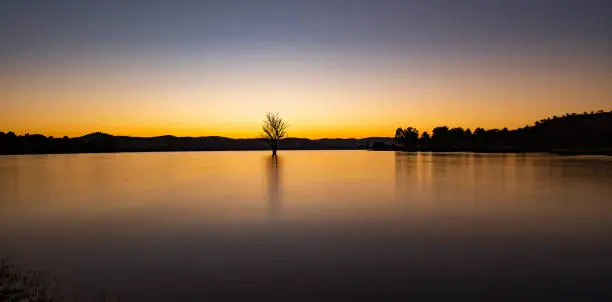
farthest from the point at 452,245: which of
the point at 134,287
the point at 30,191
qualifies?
the point at 30,191

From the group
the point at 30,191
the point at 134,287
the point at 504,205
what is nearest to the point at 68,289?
the point at 134,287

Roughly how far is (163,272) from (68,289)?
1871 millimetres

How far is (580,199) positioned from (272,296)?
→ 20508 millimetres

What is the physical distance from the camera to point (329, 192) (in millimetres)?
25312

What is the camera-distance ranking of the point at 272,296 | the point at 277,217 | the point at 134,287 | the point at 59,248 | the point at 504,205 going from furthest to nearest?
the point at 504,205 < the point at 277,217 < the point at 59,248 < the point at 134,287 < the point at 272,296

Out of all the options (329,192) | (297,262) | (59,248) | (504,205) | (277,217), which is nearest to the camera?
(297,262)

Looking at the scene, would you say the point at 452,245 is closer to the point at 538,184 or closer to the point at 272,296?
the point at 272,296

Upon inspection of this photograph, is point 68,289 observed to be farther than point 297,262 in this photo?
No

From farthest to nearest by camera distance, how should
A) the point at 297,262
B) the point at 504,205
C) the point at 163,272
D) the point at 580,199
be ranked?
the point at 580,199 < the point at 504,205 < the point at 297,262 < the point at 163,272

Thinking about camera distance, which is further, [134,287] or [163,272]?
[163,272]

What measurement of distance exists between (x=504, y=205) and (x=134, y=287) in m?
17.3

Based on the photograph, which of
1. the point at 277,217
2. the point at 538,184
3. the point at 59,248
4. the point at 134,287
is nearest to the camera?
the point at 134,287

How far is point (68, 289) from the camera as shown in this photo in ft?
25.9

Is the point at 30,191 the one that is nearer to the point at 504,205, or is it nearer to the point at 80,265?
the point at 80,265
